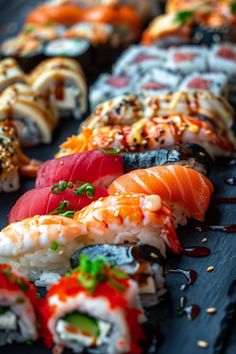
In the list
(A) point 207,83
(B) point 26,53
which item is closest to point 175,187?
(A) point 207,83

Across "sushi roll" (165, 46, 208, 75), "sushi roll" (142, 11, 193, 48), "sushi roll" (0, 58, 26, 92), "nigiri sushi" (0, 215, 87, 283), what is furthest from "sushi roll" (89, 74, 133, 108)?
"nigiri sushi" (0, 215, 87, 283)

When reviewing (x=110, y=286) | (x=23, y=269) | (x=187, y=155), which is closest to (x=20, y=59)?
(x=187, y=155)

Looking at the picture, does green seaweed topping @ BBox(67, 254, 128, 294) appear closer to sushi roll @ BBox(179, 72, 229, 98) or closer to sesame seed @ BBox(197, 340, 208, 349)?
sesame seed @ BBox(197, 340, 208, 349)

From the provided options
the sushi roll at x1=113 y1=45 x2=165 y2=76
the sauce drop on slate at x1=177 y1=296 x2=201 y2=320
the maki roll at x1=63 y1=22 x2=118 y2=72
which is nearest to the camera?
the sauce drop on slate at x1=177 y1=296 x2=201 y2=320

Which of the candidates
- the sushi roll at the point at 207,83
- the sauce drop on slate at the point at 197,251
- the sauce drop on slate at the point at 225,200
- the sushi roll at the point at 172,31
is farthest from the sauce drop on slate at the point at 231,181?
the sushi roll at the point at 172,31

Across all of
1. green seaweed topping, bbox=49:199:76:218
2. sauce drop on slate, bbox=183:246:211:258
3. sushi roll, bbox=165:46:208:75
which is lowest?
sauce drop on slate, bbox=183:246:211:258

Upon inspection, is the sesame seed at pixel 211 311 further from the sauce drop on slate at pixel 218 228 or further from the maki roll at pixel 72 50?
the maki roll at pixel 72 50

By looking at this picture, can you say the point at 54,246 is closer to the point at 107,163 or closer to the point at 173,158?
the point at 107,163
